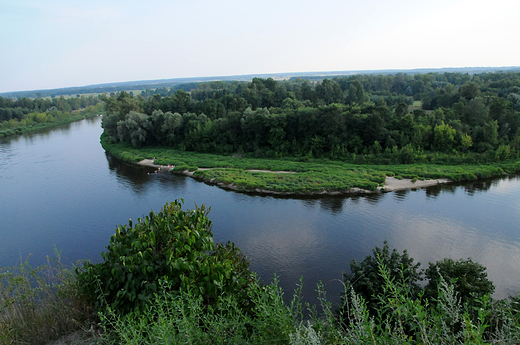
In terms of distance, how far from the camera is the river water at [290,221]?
46.0 ft

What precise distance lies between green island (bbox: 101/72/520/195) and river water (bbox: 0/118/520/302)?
210cm

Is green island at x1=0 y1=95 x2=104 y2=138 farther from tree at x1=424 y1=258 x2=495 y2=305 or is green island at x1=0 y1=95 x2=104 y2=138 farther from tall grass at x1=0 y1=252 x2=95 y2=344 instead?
tree at x1=424 y1=258 x2=495 y2=305

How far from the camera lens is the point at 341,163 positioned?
1144 inches

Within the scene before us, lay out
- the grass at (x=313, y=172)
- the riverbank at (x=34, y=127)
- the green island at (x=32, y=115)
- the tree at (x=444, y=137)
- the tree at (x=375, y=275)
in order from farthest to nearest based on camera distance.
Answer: the green island at (x=32, y=115), the riverbank at (x=34, y=127), the tree at (x=444, y=137), the grass at (x=313, y=172), the tree at (x=375, y=275)

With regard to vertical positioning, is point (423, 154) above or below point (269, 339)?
below

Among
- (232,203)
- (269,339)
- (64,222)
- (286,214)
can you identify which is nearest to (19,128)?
(64,222)

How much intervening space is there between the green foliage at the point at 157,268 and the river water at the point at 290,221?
347 cm

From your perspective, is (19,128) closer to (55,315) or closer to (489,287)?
(55,315)

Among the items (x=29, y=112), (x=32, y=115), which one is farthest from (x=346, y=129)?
(x=29, y=112)

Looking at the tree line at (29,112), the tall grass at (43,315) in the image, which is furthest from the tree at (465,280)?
the tree line at (29,112)

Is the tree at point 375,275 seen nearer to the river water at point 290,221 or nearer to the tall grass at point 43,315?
the river water at point 290,221

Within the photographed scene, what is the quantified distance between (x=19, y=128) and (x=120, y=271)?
6377 cm

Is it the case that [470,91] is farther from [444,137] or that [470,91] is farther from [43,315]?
[43,315]

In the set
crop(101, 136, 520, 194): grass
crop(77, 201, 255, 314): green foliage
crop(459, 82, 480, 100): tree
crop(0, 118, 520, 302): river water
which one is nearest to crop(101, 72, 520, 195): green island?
crop(101, 136, 520, 194): grass
